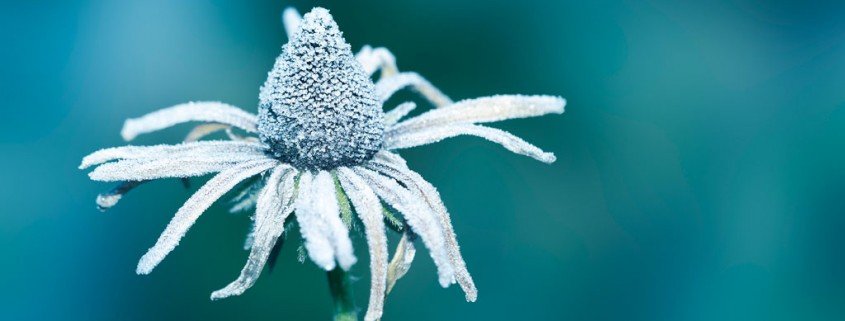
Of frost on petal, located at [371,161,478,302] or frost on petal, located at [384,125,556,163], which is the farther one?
frost on petal, located at [384,125,556,163]

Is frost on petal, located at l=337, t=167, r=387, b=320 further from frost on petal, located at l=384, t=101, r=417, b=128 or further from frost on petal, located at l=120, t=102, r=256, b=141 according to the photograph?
frost on petal, located at l=120, t=102, r=256, b=141

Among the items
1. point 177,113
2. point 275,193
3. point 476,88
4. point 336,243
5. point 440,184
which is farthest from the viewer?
point 476,88

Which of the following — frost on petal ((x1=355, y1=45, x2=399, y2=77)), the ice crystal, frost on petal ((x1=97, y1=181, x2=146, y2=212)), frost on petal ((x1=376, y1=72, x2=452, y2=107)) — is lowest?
frost on petal ((x1=97, y1=181, x2=146, y2=212))

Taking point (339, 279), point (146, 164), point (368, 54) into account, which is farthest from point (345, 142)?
point (368, 54)

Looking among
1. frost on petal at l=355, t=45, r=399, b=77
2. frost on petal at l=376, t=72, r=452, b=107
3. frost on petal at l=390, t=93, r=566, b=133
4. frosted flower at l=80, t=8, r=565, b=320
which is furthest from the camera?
frost on petal at l=355, t=45, r=399, b=77

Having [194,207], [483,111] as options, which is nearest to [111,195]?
[194,207]

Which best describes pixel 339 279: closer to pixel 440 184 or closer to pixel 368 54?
pixel 368 54

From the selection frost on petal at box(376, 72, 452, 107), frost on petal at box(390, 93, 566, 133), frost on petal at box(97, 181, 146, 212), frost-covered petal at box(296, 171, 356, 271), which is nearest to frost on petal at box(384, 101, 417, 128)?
frost on petal at box(390, 93, 566, 133)
